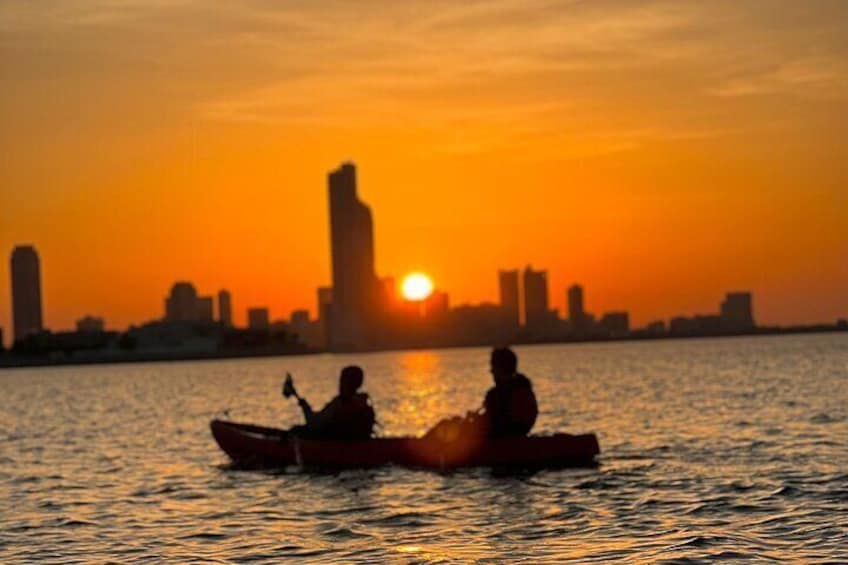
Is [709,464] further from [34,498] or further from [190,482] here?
[34,498]

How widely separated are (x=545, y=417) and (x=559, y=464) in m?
23.4

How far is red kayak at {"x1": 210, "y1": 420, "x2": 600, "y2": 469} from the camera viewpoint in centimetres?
2817

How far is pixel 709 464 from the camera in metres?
29.3

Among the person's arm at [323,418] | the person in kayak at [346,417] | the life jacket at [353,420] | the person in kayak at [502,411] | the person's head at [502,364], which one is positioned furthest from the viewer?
the person's arm at [323,418]

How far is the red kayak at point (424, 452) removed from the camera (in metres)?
28.2

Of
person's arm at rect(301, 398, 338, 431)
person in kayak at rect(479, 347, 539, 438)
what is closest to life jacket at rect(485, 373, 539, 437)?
person in kayak at rect(479, 347, 539, 438)

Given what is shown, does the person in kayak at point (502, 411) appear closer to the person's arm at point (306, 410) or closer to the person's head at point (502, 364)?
the person's head at point (502, 364)

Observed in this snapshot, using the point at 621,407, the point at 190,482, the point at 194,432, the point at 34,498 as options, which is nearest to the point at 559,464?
the point at 190,482

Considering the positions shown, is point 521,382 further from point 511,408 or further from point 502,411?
point 502,411

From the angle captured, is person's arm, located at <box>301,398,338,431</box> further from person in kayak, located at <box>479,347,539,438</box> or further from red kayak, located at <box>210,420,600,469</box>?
person in kayak, located at <box>479,347,539,438</box>

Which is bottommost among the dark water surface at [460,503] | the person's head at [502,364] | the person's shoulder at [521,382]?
the dark water surface at [460,503]

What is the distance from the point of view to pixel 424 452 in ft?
95.2

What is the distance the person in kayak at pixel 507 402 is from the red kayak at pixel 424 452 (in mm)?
324

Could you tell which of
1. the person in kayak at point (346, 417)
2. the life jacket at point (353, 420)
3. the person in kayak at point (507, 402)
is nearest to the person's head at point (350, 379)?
the person in kayak at point (346, 417)
